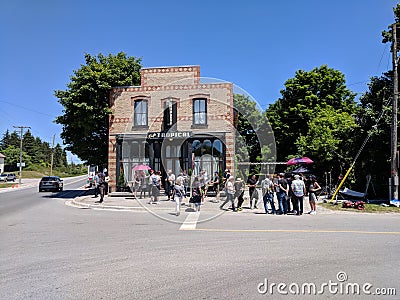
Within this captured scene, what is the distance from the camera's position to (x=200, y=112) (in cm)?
2370

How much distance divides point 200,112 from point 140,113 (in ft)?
14.1

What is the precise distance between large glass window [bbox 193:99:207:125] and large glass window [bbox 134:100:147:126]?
3.58 m

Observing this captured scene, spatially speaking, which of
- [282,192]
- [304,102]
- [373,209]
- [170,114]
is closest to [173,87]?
[170,114]

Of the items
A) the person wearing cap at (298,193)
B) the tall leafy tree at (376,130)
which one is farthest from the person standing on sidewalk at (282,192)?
the tall leafy tree at (376,130)

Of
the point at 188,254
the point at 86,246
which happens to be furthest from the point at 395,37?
the point at 86,246

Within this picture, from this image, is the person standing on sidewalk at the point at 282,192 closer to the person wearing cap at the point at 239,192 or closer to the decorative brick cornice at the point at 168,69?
the person wearing cap at the point at 239,192

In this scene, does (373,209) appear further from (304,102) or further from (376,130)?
(304,102)

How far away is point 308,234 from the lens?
9.73 metres

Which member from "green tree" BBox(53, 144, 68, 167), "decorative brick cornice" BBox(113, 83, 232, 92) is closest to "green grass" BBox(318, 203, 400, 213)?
"decorative brick cornice" BBox(113, 83, 232, 92)

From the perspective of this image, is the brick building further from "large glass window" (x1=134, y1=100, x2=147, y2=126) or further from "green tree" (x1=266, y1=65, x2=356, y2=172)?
"green tree" (x1=266, y1=65, x2=356, y2=172)

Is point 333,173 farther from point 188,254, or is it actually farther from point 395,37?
point 188,254

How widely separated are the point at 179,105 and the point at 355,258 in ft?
60.4

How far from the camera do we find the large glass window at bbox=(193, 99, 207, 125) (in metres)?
23.6

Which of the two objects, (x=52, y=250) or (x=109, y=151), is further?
(x=109, y=151)
